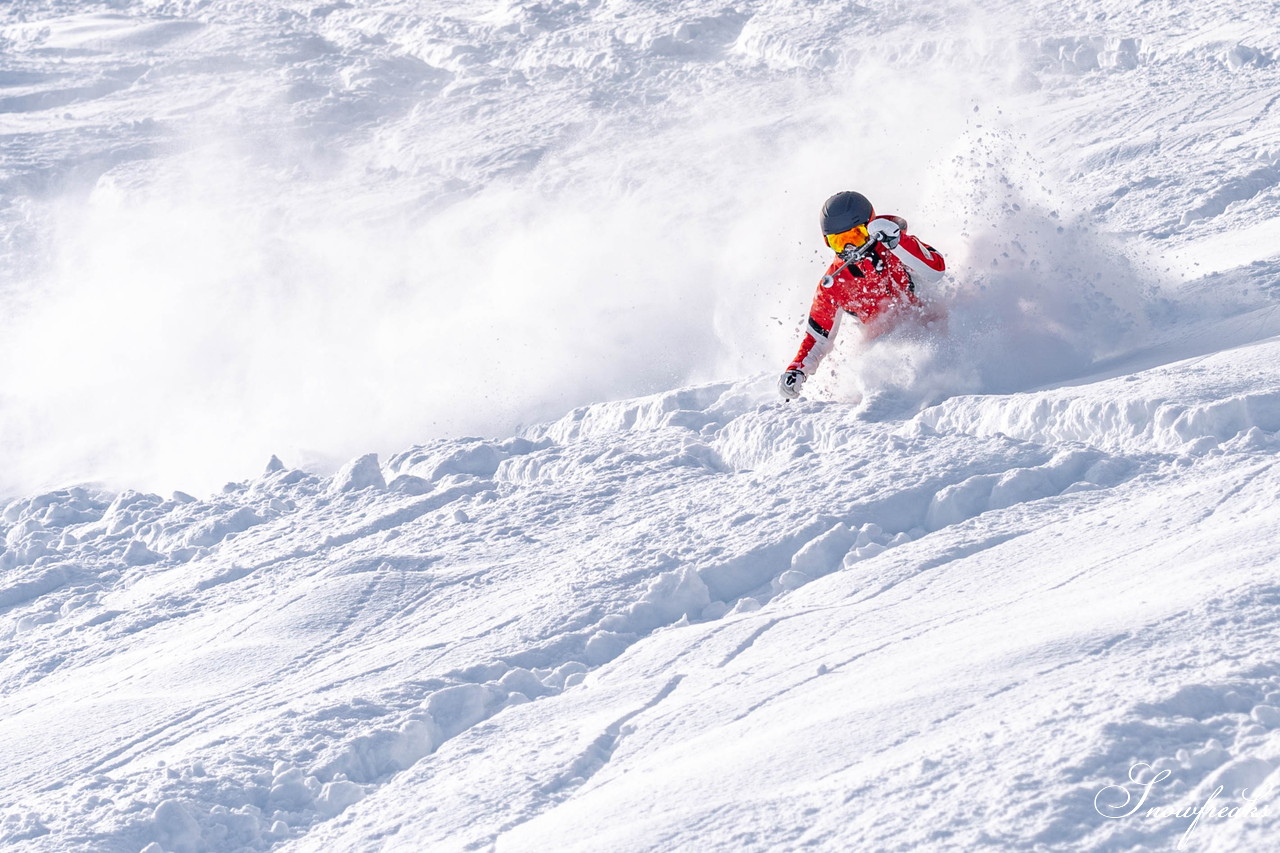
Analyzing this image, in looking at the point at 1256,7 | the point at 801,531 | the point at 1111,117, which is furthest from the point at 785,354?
the point at 1256,7

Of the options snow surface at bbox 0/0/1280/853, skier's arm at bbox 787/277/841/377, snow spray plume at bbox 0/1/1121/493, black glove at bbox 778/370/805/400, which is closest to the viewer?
snow surface at bbox 0/0/1280/853

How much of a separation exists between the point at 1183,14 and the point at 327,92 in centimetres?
1146

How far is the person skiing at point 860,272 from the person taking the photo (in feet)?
20.3

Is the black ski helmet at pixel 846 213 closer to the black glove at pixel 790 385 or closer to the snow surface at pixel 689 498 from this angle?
the snow surface at pixel 689 498

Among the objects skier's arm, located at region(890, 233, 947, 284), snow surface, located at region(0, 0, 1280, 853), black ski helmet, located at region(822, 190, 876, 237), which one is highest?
black ski helmet, located at region(822, 190, 876, 237)

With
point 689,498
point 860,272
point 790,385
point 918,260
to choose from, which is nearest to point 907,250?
point 918,260

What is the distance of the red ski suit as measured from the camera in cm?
620

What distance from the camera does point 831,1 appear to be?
17688mm

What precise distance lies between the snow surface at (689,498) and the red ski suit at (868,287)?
0.68 ft

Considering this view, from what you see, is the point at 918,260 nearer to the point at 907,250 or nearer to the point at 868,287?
the point at 907,250

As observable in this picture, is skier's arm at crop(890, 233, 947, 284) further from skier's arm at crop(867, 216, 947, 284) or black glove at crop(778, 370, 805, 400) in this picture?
black glove at crop(778, 370, 805, 400)

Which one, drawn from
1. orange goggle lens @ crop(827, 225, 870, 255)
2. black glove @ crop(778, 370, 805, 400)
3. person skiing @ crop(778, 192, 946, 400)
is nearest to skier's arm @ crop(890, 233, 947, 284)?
person skiing @ crop(778, 192, 946, 400)

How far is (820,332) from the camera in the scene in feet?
20.7

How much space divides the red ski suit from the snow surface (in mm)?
207
